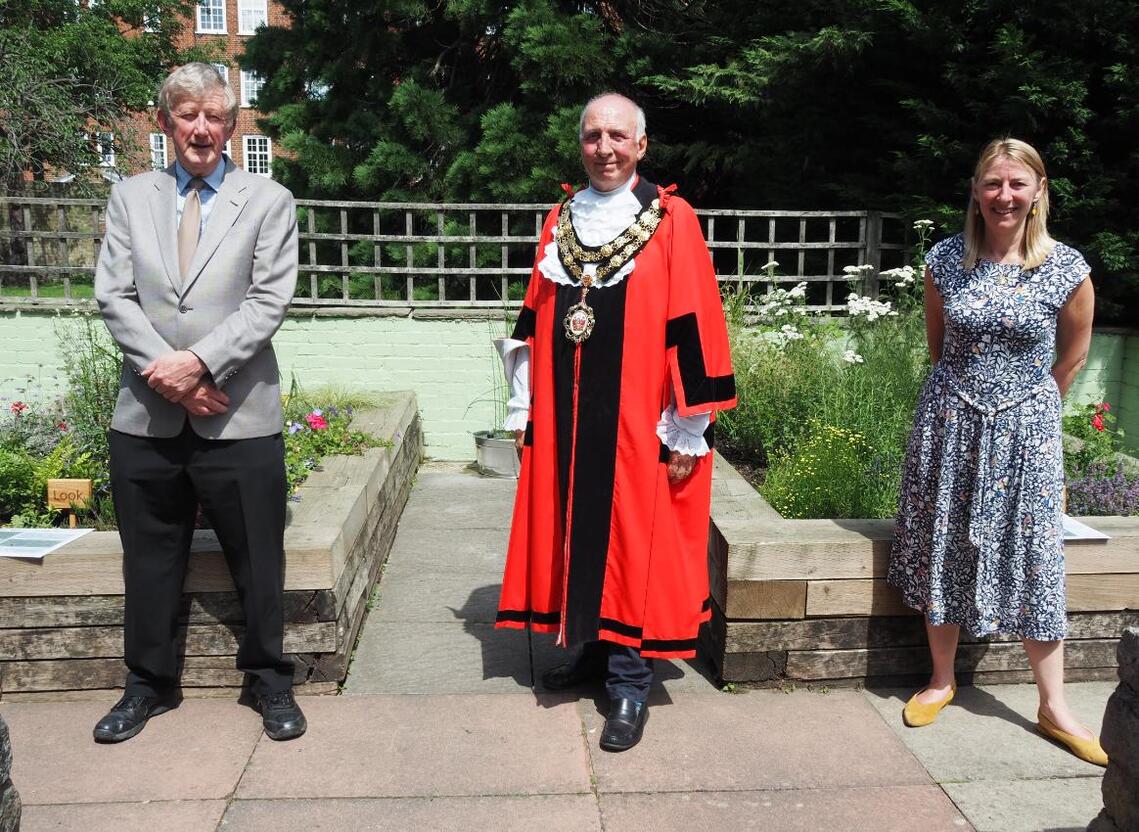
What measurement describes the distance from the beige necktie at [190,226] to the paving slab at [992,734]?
2.62 meters

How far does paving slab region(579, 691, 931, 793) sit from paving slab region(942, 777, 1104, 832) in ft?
0.48

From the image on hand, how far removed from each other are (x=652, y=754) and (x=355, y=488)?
177cm

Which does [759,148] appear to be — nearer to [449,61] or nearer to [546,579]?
[449,61]

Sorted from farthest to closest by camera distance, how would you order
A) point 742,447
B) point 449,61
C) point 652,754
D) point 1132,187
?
1. point 449,61
2. point 1132,187
3. point 742,447
4. point 652,754

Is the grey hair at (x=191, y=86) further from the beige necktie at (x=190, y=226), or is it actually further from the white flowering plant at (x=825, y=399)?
the white flowering plant at (x=825, y=399)

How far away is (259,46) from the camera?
10.5 metres

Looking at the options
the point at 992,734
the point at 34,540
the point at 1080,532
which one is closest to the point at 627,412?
the point at 992,734

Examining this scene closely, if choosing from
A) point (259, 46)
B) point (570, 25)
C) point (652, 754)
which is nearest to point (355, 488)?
point (652, 754)

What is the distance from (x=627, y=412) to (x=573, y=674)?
993mm

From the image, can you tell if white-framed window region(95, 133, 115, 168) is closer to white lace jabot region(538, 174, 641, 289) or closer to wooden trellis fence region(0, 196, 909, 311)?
wooden trellis fence region(0, 196, 909, 311)

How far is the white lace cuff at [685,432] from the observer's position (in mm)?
3184

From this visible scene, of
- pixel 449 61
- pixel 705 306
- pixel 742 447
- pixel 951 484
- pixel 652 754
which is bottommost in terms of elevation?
pixel 652 754

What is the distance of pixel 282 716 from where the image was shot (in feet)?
10.5

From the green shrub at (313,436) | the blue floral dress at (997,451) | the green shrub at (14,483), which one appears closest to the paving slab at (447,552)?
the green shrub at (313,436)
